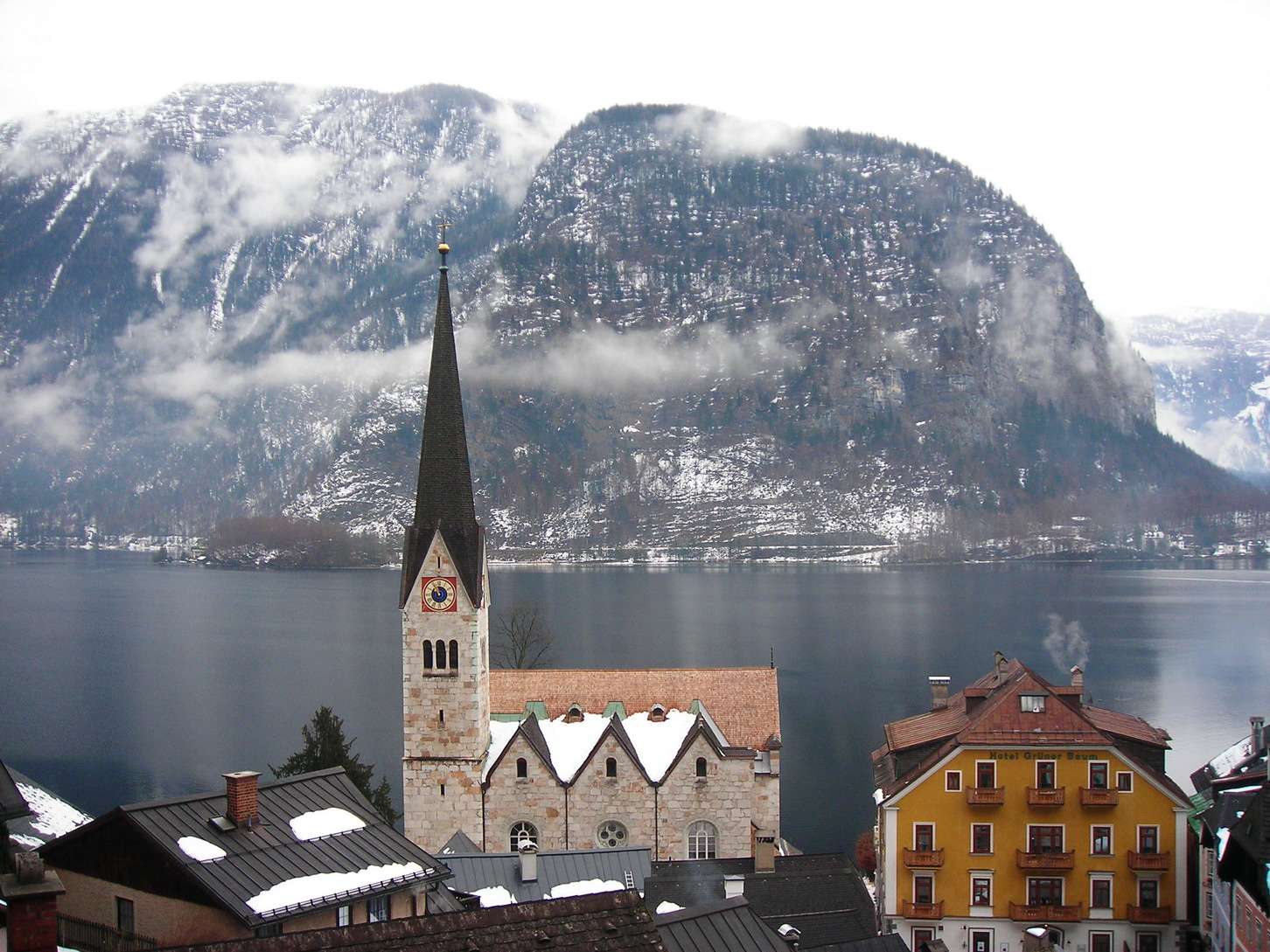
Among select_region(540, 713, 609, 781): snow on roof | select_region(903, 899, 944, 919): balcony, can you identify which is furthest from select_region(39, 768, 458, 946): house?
select_region(540, 713, 609, 781): snow on roof

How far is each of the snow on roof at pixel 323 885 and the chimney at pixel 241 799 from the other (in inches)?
74.3

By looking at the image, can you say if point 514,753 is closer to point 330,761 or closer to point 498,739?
point 498,739

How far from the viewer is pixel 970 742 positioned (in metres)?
42.8

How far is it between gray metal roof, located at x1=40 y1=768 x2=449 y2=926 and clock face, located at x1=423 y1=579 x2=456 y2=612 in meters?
23.8

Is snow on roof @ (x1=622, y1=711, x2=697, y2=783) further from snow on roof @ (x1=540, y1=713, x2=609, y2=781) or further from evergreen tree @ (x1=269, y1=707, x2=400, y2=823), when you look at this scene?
evergreen tree @ (x1=269, y1=707, x2=400, y2=823)

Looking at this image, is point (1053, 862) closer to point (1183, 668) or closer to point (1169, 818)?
point (1169, 818)

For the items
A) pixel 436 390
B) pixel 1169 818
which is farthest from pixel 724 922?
pixel 436 390

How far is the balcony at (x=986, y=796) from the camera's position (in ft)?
140

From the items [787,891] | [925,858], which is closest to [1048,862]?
[925,858]

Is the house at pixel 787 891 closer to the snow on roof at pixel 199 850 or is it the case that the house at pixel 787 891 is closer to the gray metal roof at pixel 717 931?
the gray metal roof at pixel 717 931

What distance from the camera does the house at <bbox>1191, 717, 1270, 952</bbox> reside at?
30922 mm

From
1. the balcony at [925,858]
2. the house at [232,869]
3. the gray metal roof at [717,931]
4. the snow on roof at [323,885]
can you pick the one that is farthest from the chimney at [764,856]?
the gray metal roof at [717,931]

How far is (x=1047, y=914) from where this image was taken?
42.1 m

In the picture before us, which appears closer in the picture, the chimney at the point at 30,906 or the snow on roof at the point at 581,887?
the chimney at the point at 30,906
